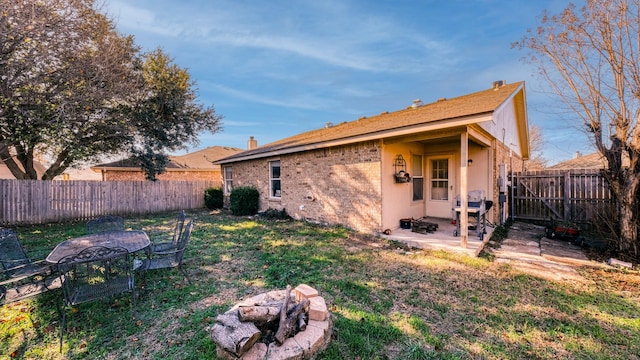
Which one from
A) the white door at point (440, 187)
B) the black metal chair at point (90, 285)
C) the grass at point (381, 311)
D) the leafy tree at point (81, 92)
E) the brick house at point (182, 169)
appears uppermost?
the leafy tree at point (81, 92)

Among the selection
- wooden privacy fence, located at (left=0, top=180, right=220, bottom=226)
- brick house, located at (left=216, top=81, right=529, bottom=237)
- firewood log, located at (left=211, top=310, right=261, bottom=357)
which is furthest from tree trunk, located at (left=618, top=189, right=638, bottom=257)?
wooden privacy fence, located at (left=0, top=180, right=220, bottom=226)

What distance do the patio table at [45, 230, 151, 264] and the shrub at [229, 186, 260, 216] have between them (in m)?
6.63

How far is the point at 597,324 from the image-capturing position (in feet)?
9.89

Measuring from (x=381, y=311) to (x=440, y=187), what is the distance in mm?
6704

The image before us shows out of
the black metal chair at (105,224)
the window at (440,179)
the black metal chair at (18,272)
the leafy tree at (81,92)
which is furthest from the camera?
the window at (440,179)

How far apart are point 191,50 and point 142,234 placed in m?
8.24

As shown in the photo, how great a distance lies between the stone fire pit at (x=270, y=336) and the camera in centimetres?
215

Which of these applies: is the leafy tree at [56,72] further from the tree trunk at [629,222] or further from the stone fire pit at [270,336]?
the tree trunk at [629,222]

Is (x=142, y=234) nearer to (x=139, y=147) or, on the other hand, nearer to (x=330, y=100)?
(x=139, y=147)

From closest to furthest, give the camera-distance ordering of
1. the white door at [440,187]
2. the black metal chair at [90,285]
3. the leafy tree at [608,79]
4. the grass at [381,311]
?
the grass at [381,311], the black metal chair at [90,285], the leafy tree at [608,79], the white door at [440,187]

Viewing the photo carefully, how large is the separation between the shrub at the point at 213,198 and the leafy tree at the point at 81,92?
2605mm

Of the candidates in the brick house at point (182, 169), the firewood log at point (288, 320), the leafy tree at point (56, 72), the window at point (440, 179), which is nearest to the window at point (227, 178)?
the brick house at point (182, 169)

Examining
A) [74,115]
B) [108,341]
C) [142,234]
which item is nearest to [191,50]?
[74,115]

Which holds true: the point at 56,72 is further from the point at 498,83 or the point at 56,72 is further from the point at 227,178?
the point at 498,83
